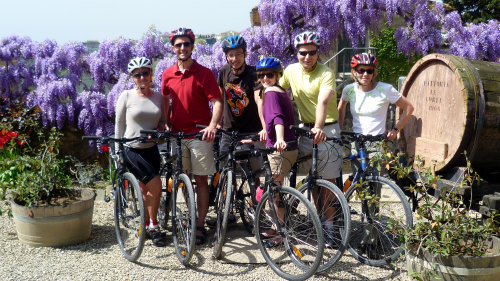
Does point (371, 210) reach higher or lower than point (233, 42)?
lower

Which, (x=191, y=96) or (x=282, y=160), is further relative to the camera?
(x=191, y=96)

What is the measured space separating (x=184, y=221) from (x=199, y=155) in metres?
0.59

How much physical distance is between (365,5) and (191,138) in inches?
234

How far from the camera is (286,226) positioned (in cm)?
368

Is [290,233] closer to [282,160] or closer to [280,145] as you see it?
[282,160]

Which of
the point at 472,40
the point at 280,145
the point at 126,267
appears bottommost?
the point at 126,267

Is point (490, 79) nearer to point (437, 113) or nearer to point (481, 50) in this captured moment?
point (437, 113)

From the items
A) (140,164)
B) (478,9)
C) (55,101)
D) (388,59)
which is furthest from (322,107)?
(478,9)

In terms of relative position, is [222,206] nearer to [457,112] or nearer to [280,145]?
[280,145]

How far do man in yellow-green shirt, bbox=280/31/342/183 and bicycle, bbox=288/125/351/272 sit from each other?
0.11 meters

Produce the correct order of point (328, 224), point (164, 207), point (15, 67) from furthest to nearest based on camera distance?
point (15, 67) → point (164, 207) → point (328, 224)

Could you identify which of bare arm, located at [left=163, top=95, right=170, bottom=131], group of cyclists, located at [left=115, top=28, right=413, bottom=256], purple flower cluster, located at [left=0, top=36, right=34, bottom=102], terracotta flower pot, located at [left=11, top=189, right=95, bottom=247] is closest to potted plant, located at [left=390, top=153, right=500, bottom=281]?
group of cyclists, located at [left=115, top=28, right=413, bottom=256]

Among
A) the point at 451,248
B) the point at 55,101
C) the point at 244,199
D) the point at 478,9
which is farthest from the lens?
the point at 478,9

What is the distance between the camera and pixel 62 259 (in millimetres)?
3963
